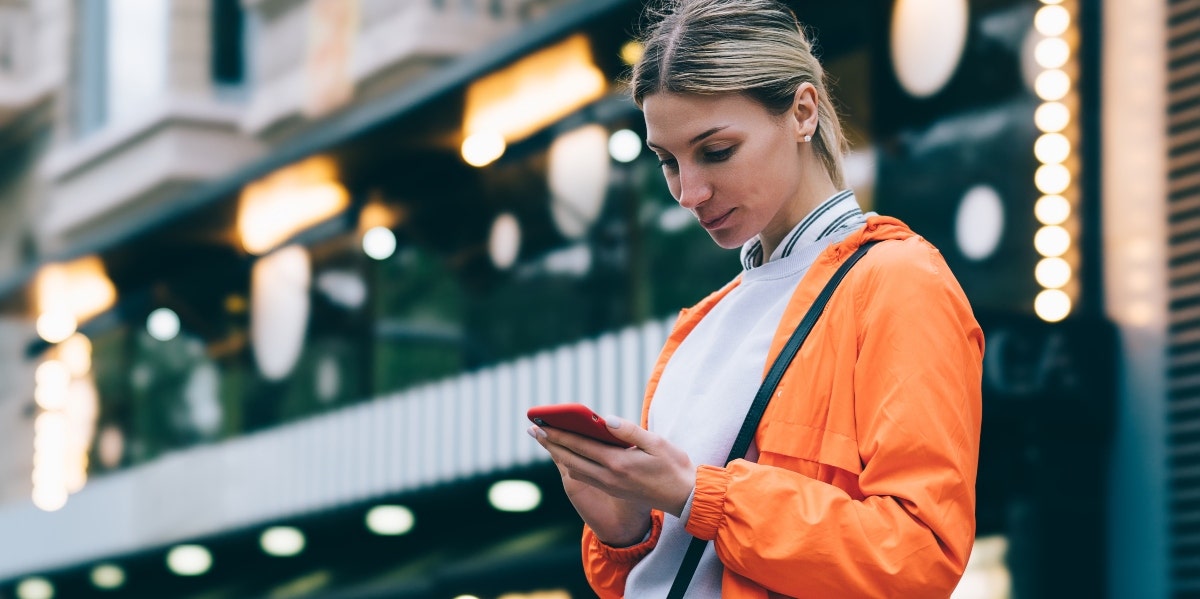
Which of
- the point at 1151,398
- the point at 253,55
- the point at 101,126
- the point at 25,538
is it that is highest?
the point at 101,126

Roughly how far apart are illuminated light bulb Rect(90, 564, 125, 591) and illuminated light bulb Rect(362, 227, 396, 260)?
4136 millimetres

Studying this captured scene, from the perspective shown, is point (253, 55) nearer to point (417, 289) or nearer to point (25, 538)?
point (417, 289)

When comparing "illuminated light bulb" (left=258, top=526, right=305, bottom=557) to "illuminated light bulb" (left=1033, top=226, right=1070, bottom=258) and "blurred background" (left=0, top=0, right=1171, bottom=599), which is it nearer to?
"blurred background" (left=0, top=0, right=1171, bottom=599)

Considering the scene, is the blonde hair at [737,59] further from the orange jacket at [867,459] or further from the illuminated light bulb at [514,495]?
the illuminated light bulb at [514,495]

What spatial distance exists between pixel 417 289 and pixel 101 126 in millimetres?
6181

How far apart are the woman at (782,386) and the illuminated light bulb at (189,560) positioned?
11056 millimetres

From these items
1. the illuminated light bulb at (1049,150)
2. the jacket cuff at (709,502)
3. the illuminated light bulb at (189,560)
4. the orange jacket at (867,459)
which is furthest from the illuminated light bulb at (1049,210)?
the illuminated light bulb at (189,560)

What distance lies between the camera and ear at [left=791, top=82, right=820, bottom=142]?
1.93 meters

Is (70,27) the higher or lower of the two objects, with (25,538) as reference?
higher

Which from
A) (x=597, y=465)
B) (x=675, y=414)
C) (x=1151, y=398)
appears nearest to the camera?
(x=597, y=465)

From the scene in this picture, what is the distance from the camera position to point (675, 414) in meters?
1.96

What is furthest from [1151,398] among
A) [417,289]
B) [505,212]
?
[417,289]

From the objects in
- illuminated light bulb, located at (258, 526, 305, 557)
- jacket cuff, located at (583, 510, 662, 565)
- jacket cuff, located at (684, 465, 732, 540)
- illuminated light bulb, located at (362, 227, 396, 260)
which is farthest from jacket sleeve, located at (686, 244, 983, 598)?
illuminated light bulb, located at (362, 227, 396, 260)

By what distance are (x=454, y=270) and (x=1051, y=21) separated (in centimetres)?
500
